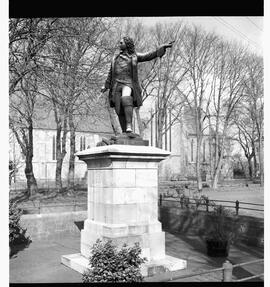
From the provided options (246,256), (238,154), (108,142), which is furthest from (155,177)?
(238,154)

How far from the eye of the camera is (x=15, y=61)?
1275cm

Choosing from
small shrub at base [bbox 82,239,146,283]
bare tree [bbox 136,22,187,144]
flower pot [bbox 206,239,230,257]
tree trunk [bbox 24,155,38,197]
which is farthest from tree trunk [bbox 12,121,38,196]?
small shrub at base [bbox 82,239,146,283]

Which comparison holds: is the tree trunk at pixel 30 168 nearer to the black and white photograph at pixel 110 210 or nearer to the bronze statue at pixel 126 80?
the black and white photograph at pixel 110 210

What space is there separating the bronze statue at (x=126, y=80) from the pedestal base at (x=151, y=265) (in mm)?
3268

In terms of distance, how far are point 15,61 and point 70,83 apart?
2235 millimetres

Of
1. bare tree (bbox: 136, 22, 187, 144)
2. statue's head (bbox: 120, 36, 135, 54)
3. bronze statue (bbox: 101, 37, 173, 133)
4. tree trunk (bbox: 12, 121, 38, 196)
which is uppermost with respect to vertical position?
bare tree (bbox: 136, 22, 187, 144)

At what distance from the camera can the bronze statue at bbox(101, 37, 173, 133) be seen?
371 inches

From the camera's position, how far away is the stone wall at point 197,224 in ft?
40.1

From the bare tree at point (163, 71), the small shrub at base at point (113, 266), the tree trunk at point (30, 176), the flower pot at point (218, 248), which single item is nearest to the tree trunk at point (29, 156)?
the tree trunk at point (30, 176)

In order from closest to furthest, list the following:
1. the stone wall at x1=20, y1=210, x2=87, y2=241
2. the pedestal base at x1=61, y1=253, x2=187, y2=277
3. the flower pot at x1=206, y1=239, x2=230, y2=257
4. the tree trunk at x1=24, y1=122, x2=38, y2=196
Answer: the pedestal base at x1=61, y1=253, x2=187, y2=277 → the flower pot at x1=206, y1=239, x2=230, y2=257 → the stone wall at x1=20, y1=210, x2=87, y2=241 → the tree trunk at x1=24, y1=122, x2=38, y2=196

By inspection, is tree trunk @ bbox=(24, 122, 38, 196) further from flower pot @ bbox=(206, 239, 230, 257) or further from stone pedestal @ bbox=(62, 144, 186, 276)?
flower pot @ bbox=(206, 239, 230, 257)

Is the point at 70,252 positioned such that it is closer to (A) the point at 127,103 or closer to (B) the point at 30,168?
(A) the point at 127,103

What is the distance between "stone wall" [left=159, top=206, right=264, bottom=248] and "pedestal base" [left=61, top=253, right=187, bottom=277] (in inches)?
166

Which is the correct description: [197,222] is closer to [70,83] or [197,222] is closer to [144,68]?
[70,83]
